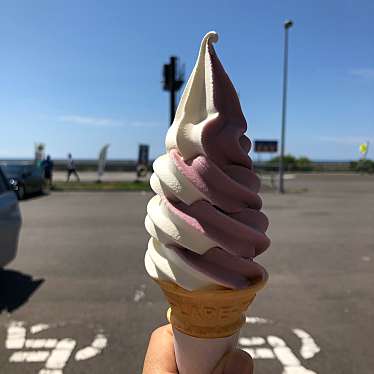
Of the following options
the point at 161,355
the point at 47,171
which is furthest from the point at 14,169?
the point at 161,355

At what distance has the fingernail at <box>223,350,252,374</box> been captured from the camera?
1851 mm

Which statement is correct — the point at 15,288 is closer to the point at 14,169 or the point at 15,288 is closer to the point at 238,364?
the point at 238,364

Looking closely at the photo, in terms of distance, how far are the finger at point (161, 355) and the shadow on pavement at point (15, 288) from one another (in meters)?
3.45

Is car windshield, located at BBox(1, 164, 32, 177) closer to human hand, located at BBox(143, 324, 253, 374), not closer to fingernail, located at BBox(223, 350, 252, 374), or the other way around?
human hand, located at BBox(143, 324, 253, 374)

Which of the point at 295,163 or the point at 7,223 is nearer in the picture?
the point at 7,223

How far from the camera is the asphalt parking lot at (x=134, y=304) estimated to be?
150 inches

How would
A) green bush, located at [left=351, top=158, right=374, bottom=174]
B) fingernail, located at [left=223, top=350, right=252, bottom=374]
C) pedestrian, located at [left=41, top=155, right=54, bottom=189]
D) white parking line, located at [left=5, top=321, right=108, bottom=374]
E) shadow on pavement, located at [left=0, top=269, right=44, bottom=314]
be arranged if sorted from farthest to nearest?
1. green bush, located at [left=351, top=158, right=374, bottom=174]
2. pedestrian, located at [left=41, top=155, right=54, bottom=189]
3. shadow on pavement, located at [left=0, top=269, right=44, bottom=314]
4. white parking line, located at [left=5, top=321, right=108, bottom=374]
5. fingernail, located at [left=223, top=350, right=252, bottom=374]

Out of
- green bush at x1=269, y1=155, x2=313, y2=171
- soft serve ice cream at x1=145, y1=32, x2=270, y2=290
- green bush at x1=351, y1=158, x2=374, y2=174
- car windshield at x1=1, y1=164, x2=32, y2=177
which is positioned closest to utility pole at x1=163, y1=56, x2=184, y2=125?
car windshield at x1=1, y1=164, x2=32, y2=177

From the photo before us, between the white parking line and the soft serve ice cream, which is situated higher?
the soft serve ice cream

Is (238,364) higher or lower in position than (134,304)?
higher

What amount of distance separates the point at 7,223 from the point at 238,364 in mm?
4708

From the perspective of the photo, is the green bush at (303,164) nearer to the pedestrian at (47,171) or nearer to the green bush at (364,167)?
the green bush at (364,167)

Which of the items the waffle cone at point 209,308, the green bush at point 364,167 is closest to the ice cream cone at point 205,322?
the waffle cone at point 209,308

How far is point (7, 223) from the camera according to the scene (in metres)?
5.61
